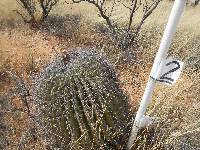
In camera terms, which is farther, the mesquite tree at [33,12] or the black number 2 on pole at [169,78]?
the mesquite tree at [33,12]

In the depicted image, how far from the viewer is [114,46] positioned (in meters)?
8.28

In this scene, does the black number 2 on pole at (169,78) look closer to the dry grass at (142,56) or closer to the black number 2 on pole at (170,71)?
the black number 2 on pole at (170,71)

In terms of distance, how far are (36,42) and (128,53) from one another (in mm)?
1566

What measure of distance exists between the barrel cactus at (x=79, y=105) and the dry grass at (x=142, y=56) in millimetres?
509

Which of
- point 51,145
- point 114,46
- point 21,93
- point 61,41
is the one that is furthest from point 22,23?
point 51,145

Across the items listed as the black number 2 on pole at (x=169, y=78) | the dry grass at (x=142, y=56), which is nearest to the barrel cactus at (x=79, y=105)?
the dry grass at (x=142, y=56)

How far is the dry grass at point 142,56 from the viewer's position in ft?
17.9

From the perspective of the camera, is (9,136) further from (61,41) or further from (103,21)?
(103,21)

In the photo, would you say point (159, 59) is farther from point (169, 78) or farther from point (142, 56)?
point (142, 56)

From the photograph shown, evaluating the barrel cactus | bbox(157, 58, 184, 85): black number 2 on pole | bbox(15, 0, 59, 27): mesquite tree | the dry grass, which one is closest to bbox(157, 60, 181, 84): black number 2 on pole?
bbox(157, 58, 184, 85): black number 2 on pole

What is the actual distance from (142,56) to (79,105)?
3.46 m

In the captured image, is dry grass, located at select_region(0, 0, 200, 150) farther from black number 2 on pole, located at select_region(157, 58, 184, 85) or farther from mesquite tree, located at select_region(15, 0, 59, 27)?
black number 2 on pole, located at select_region(157, 58, 184, 85)

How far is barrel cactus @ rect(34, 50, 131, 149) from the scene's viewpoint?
4586 mm

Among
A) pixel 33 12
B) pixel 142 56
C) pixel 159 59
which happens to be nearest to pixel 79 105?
pixel 159 59
